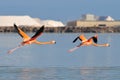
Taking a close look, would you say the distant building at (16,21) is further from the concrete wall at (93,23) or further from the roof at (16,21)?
the concrete wall at (93,23)

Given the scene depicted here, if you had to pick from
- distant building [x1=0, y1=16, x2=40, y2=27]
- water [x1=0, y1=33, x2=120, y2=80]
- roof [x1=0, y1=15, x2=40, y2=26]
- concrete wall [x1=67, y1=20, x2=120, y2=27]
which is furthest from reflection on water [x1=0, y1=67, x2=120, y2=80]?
concrete wall [x1=67, y1=20, x2=120, y2=27]

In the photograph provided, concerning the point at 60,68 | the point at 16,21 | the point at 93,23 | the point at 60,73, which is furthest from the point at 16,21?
the point at 60,73

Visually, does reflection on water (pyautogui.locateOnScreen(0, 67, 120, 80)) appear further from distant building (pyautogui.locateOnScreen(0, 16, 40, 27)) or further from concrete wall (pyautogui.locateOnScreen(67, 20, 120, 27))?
concrete wall (pyautogui.locateOnScreen(67, 20, 120, 27))

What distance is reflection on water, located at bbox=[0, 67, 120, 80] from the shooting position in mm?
22141

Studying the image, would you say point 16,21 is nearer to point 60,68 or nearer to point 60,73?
point 60,68

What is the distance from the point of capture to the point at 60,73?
77.3 feet

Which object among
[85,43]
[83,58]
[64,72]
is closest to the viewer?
[64,72]

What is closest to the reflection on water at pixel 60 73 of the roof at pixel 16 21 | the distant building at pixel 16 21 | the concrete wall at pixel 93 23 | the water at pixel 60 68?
the water at pixel 60 68

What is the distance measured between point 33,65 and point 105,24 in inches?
5172

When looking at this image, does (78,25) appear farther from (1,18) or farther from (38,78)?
(38,78)

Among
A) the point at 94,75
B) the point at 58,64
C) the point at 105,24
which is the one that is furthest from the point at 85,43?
the point at 105,24

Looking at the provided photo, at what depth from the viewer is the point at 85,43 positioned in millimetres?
26812

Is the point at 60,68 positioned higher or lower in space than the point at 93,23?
lower

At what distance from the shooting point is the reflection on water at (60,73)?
72.6ft
